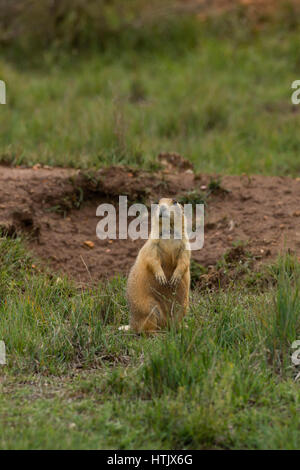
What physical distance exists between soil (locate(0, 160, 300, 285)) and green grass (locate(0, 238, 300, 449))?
3.92 feet

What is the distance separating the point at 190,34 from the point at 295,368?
905 cm

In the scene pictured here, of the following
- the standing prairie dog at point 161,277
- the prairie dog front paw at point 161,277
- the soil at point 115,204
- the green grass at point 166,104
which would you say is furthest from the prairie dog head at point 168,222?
the green grass at point 166,104

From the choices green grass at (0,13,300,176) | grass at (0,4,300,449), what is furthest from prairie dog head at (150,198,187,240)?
green grass at (0,13,300,176)

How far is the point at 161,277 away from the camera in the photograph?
5.27 meters

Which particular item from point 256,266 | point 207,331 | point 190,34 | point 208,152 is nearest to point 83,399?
point 207,331

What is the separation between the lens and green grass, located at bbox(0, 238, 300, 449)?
400cm

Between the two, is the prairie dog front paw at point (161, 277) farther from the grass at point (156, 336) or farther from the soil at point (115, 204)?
the soil at point (115, 204)

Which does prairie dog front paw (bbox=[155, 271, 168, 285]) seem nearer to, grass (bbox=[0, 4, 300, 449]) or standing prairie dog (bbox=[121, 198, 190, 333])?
standing prairie dog (bbox=[121, 198, 190, 333])

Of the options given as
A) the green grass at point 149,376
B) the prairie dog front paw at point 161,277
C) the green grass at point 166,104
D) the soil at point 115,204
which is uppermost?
the green grass at point 166,104

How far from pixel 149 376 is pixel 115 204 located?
3433 mm

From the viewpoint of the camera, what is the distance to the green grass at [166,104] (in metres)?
8.81

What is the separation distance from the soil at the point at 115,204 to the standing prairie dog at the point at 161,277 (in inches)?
51.4

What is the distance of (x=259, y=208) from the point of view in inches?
288

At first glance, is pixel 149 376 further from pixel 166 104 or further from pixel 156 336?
pixel 166 104
